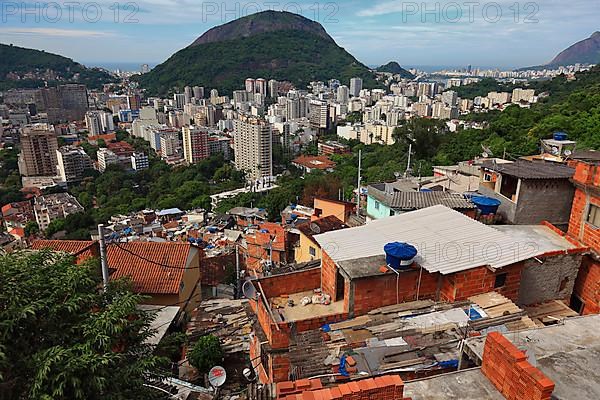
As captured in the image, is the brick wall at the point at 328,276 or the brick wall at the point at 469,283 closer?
the brick wall at the point at 469,283

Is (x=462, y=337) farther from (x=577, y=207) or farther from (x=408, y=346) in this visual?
(x=577, y=207)

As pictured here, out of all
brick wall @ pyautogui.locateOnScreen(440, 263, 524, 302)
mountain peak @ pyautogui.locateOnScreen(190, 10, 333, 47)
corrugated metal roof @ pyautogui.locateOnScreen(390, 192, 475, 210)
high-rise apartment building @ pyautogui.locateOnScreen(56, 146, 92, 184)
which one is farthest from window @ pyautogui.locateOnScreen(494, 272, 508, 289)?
mountain peak @ pyautogui.locateOnScreen(190, 10, 333, 47)

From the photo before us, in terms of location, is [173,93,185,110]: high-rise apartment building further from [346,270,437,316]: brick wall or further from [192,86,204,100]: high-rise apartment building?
[346,270,437,316]: brick wall

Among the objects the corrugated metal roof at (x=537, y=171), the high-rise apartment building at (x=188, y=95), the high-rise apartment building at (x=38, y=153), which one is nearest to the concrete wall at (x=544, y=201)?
the corrugated metal roof at (x=537, y=171)

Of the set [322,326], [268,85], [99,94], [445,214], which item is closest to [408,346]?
[322,326]

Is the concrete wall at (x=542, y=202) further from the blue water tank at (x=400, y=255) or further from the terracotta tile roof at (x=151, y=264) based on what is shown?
the terracotta tile roof at (x=151, y=264)

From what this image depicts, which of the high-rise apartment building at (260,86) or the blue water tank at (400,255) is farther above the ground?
the high-rise apartment building at (260,86)
